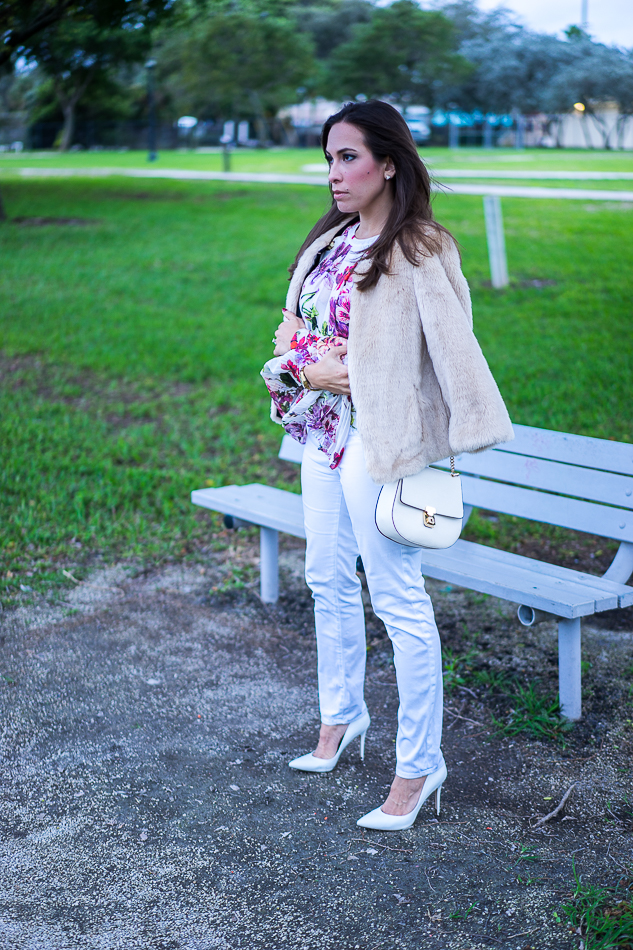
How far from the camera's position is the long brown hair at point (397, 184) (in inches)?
95.7

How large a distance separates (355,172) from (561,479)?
67.0 inches

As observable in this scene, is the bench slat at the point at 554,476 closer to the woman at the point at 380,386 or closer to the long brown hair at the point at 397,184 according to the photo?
the woman at the point at 380,386

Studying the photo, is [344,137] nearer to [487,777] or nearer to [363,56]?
Answer: [487,777]

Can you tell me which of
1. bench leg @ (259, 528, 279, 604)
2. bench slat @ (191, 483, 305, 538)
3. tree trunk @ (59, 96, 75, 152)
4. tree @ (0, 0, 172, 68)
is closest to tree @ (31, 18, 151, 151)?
tree @ (0, 0, 172, 68)

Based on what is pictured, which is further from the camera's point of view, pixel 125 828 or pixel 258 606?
pixel 258 606

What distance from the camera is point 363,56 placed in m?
40.4

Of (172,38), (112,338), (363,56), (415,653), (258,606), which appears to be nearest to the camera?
(415,653)

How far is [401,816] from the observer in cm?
272

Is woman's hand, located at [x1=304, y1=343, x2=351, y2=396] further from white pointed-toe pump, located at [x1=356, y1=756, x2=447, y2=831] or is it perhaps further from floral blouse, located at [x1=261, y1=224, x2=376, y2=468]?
white pointed-toe pump, located at [x1=356, y1=756, x2=447, y2=831]

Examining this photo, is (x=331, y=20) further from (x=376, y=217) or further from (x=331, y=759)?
(x=331, y=759)

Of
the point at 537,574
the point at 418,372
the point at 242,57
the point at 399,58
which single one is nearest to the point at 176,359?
the point at 537,574

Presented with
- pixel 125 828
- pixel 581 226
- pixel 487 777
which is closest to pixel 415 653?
pixel 487 777

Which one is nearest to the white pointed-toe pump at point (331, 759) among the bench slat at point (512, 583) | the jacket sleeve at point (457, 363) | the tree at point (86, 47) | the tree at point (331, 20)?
the bench slat at point (512, 583)

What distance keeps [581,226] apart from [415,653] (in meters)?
12.2
